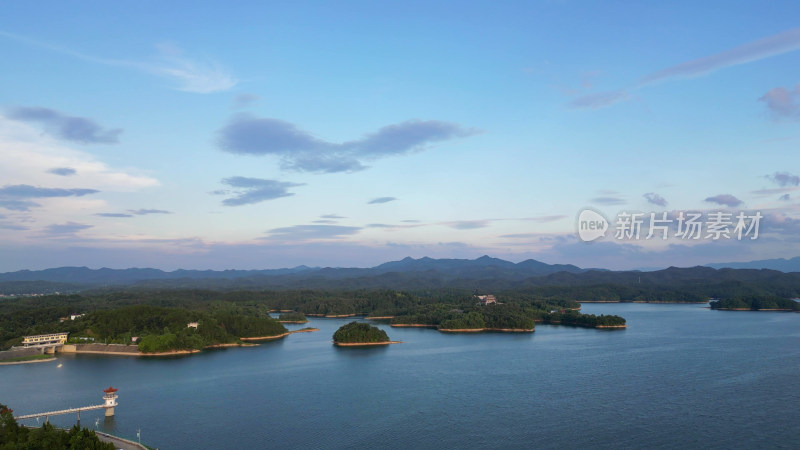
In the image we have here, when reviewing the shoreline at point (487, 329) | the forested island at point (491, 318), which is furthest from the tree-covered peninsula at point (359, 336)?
the forested island at point (491, 318)

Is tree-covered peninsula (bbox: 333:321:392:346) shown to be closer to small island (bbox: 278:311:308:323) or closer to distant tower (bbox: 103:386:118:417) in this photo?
small island (bbox: 278:311:308:323)

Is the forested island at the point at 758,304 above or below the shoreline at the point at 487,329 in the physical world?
above

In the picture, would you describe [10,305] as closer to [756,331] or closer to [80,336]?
[80,336]

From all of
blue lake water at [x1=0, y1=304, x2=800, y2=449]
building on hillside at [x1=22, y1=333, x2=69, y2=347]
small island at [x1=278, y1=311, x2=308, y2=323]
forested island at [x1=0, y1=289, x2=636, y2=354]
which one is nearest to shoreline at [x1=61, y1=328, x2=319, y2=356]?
forested island at [x1=0, y1=289, x2=636, y2=354]

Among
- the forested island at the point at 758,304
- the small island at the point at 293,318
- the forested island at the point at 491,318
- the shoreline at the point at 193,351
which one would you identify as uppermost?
the forested island at the point at 758,304

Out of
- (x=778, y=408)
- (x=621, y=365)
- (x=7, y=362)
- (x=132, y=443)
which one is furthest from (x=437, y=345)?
(x=7, y=362)

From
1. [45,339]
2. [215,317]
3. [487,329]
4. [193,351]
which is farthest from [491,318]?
[45,339]

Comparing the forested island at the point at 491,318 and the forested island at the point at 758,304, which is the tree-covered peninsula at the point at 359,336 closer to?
the forested island at the point at 491,318
